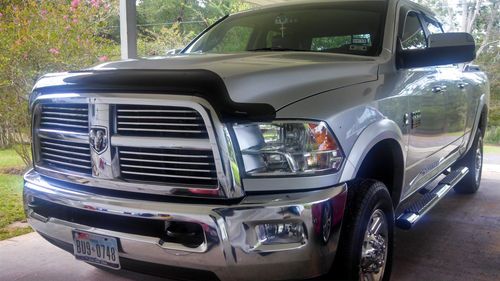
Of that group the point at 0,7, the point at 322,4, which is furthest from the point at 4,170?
the point at 322,4

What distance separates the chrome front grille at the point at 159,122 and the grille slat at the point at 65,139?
0.27 meters

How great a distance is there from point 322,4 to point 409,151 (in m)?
1.39

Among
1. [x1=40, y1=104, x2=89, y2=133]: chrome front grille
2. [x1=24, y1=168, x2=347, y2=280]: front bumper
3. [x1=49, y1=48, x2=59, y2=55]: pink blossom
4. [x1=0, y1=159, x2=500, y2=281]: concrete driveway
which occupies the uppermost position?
[x1=49, y1=48, x2=59, y2=55]: pink blossom

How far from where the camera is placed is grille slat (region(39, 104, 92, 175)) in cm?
258

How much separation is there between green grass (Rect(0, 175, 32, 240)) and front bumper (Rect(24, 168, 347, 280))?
106 inches

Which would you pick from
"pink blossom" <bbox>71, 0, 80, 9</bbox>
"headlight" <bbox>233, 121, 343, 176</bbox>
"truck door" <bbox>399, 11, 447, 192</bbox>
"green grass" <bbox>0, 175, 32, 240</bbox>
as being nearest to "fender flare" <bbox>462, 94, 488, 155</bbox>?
"truck door" <bbox>399, 11, 447, 192</bbox>

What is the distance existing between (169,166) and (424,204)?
2264mm

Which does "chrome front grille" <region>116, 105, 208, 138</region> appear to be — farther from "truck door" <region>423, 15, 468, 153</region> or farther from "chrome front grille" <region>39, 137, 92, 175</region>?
"truck door" <region>423, 15, 468, 153</region>

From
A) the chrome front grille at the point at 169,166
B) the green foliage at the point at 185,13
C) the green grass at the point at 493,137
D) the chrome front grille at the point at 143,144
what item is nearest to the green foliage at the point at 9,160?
the chrome front grille at the point at 143,144

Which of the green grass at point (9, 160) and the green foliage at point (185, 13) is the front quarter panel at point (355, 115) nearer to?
the green grass at point (9, 160)

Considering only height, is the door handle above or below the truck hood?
below

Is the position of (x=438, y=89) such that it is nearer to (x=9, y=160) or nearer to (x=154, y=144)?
(x=154, y=144)

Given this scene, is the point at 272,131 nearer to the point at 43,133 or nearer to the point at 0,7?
the point at 43,133

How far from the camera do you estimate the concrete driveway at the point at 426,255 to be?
3497 mm
